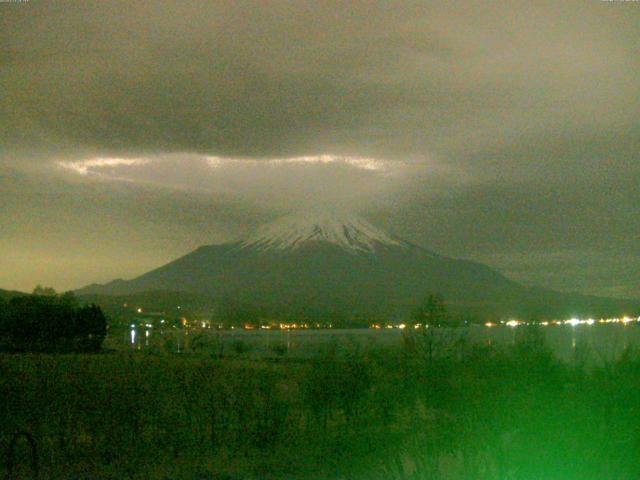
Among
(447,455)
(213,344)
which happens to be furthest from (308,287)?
(447,455)

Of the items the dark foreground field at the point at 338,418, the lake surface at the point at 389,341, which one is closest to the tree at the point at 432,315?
the lake surface at the point at 389,341

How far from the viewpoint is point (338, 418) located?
2236 cm

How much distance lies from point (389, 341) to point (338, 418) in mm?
20372

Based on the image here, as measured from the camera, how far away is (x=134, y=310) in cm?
12550

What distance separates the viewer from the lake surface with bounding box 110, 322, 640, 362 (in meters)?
19.5

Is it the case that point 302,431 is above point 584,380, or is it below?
below

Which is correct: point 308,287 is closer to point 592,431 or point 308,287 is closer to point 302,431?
point 302,431

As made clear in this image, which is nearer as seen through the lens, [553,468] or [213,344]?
[553,468]

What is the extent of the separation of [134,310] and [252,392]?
354 ft

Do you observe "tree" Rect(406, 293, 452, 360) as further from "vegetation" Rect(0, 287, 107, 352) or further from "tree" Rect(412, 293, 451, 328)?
"vegetation" Rect(0, 287, 107, 352)

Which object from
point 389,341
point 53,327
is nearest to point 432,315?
point 389,341

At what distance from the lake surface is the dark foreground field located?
37.1 inches

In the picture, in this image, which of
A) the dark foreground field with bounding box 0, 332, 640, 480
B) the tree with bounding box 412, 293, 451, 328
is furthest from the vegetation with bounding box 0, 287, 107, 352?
the dark foreground field with bounding box 0, 332, 640, 480

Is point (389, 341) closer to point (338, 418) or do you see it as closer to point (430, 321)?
point (430, 321)
